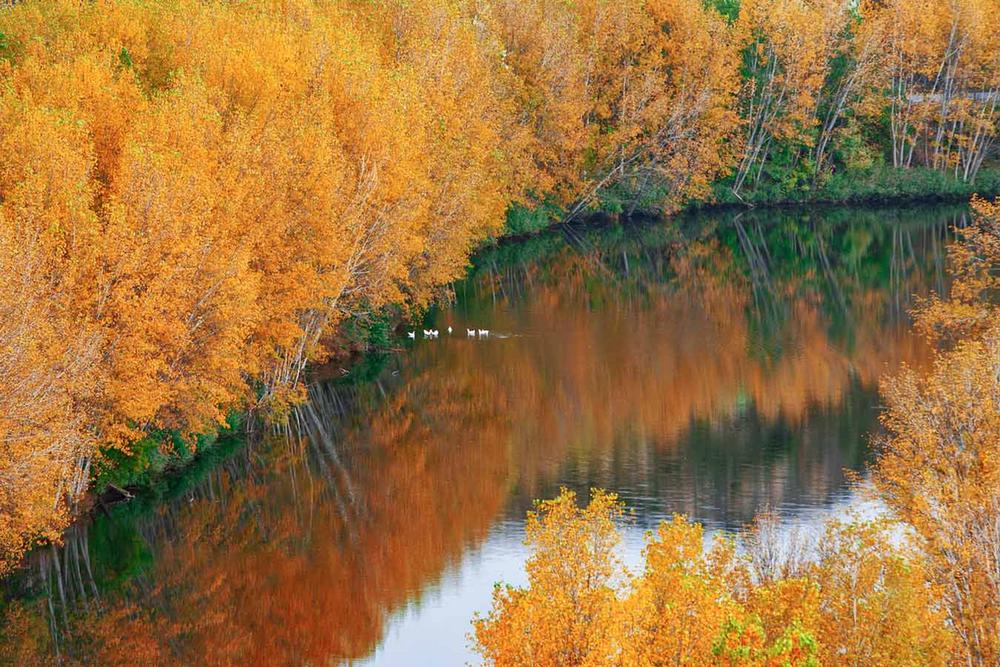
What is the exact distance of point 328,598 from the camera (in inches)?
1470

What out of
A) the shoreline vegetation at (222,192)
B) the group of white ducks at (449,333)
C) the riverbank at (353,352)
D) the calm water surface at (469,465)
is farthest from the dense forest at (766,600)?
the group of white ducks at (449,333)

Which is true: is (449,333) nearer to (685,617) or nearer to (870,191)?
(685,617)

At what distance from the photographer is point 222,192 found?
4494cm

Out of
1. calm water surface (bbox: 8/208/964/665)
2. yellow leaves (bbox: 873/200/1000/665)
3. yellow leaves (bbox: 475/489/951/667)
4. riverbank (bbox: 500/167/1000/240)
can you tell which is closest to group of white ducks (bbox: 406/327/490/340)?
calm water surface (bbox: 8/208/964/665)

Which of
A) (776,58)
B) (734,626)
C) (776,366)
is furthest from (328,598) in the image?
(776,58)

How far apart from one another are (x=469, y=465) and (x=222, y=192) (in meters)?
13.6

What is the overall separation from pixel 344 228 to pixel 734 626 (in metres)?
32.9

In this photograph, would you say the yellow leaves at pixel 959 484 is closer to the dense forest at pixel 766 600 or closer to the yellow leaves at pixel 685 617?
the dense forest at pixel 766 600

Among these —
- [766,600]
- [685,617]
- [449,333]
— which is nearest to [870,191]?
[449,333]

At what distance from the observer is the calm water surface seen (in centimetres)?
3628

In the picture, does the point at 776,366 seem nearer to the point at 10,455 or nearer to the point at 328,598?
the point at 328,598

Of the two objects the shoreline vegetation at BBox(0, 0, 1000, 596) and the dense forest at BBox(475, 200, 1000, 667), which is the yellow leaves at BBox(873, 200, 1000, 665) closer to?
the dense forest at BBox(475, 200, 1000, 667)

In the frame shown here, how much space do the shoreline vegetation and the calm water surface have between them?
8.68 ft

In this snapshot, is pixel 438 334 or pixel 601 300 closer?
pixel 438 334
